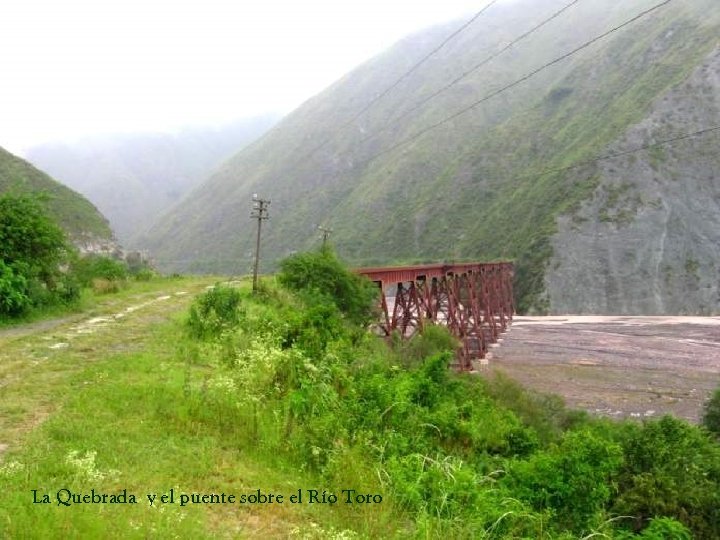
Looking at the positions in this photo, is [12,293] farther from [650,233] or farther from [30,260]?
[650,233]

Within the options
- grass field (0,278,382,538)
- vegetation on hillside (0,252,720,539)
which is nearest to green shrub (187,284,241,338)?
vegetation on hillside (0,252,720,539)

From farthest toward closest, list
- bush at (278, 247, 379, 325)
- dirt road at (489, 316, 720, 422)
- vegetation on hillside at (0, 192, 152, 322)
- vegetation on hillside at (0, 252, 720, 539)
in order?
1. dirt road at (489, 316, 720, 422)
2. bush at (278, 247, 379, 325)
3. vegetation on hillside at (0, 192, 152, 322)
4. vegetation on hillside at (0, 252, 720, 539)

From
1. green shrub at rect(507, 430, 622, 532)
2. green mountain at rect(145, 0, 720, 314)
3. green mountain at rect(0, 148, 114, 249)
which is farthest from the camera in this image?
green mountain at rect(145, 0, 720, 314)

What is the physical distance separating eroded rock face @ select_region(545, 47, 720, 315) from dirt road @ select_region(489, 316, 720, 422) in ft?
20.9

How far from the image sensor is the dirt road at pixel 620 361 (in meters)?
32.5

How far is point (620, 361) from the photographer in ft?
144

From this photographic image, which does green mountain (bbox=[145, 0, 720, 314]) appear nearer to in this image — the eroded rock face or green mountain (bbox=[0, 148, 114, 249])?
the eroded rock face

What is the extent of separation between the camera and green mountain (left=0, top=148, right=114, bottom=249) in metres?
→ 58.2

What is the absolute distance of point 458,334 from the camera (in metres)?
37.4

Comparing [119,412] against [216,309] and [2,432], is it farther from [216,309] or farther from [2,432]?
[216,309]

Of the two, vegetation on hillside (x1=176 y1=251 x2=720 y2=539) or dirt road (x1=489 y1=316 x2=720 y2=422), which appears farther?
dirt road (x1=489 y1=316 x2=720 y2=422)

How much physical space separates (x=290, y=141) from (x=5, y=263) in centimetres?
18933

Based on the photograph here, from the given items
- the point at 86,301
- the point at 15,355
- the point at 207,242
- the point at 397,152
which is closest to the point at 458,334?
the point at 86,301

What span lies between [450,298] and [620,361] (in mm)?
18931
